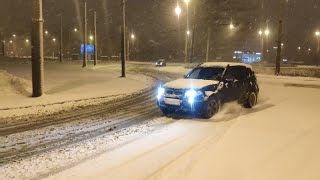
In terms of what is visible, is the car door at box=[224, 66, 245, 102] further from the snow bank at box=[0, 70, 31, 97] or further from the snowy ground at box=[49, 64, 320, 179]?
the snow bank at box=[0, 70, 31, 97]

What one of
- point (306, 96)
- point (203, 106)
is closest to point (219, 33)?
point (306, 96)

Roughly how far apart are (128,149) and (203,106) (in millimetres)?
4269

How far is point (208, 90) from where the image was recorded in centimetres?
1301

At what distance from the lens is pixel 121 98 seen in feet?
62.5

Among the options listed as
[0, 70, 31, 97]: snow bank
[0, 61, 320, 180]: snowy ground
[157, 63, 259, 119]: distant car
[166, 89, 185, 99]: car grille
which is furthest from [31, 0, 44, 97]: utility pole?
[166, 89, 185, 99]: car grille

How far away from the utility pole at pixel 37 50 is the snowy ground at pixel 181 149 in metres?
6.16

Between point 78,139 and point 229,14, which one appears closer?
point 78,139

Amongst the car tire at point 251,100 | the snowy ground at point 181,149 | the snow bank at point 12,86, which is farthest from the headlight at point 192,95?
the snow bank at point 12,86

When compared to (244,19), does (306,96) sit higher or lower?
lower

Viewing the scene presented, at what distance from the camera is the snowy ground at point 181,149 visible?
728cm

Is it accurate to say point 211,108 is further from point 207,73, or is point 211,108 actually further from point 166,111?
point 207,73

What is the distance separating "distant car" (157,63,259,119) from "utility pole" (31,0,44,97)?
7228mm

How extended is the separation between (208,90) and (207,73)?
1548mm

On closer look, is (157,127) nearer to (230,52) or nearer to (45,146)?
(45,146)
